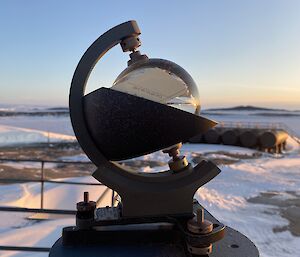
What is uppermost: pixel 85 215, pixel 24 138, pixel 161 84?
pixel 161 84

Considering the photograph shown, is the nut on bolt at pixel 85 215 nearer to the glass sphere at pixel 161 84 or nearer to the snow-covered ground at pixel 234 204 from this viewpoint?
the glass sphere at pixel 161 84

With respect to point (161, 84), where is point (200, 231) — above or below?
below

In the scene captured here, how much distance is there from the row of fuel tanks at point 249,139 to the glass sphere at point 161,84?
1721cm

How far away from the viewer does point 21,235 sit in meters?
4.89

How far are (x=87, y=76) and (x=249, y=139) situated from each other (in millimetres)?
19356

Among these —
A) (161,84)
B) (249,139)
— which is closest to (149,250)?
(161,84)

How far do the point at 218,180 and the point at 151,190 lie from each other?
8.96 metres

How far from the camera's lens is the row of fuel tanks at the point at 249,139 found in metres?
18.8

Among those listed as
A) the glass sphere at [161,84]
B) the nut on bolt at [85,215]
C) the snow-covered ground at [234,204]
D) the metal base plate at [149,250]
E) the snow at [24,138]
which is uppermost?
the glass sphere at [161,84]

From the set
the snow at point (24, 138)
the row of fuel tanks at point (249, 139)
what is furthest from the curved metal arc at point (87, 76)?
the snow at point (24, 138)

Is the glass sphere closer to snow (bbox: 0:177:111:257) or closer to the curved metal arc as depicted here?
the curved metal arc

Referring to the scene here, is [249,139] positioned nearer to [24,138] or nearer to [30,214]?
[24,138]

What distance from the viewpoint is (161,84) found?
1594 mm

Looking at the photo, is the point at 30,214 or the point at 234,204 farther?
the point at 234,204
